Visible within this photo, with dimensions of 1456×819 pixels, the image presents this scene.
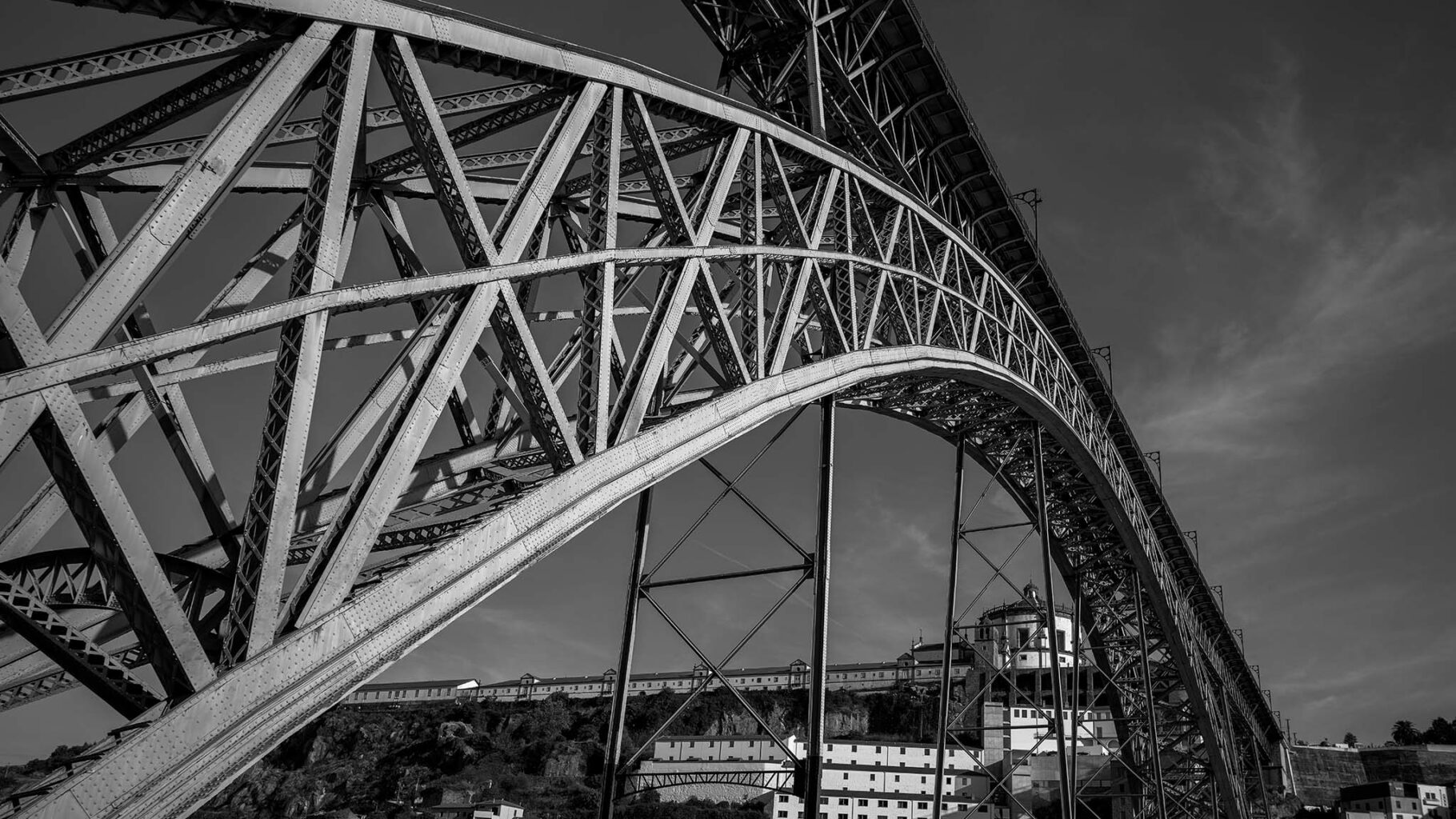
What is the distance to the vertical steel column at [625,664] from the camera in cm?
1335

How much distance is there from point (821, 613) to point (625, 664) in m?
2.59

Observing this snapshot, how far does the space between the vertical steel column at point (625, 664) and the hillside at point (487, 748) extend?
7931 cm

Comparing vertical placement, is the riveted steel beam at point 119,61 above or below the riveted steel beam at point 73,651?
above

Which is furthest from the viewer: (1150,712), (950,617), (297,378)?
(1150,712)

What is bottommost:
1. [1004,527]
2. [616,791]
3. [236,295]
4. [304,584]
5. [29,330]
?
[616,791]

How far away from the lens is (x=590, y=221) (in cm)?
941

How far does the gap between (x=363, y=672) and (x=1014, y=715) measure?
8653 cm

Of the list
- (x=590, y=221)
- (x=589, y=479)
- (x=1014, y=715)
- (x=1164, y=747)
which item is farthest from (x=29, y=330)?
(x=1014, y=715)

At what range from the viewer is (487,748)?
107 meters

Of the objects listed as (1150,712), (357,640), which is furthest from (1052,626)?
(357,640)

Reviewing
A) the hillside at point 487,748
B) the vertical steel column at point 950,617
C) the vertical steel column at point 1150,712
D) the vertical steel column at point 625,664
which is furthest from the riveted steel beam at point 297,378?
the hillside at point 487,748

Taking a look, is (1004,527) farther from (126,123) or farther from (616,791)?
(126,123)

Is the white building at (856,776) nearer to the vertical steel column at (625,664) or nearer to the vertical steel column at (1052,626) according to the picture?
the vertical steel column at (1052,626)

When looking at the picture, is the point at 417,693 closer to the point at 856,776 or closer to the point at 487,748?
the point at 487,748
